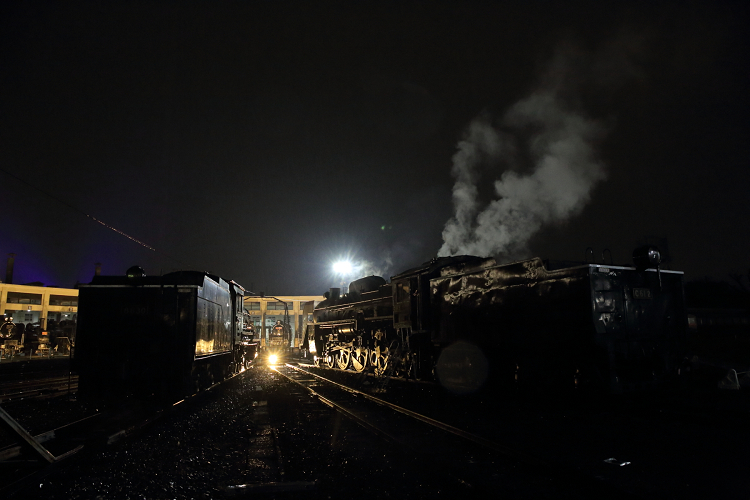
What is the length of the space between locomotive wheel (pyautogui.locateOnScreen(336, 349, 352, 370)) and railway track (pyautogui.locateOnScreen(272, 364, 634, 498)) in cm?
966

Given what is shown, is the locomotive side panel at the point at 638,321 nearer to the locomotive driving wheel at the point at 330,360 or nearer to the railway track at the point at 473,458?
the railway track at the point at 473,458

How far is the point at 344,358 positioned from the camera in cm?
1802

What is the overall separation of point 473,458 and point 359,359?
453 inches

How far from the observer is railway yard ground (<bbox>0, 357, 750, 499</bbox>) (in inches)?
153

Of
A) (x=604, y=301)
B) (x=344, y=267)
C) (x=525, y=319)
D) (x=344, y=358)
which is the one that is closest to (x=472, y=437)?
(x=525, y=319)

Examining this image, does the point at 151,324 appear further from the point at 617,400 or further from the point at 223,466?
the point at 617,400

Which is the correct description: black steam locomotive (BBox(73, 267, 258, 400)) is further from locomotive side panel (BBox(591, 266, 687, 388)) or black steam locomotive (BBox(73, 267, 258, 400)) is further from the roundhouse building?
the roundhouse building

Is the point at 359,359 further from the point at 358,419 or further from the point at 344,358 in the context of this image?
the point at 358,419

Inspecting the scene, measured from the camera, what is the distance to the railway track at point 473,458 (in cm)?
382

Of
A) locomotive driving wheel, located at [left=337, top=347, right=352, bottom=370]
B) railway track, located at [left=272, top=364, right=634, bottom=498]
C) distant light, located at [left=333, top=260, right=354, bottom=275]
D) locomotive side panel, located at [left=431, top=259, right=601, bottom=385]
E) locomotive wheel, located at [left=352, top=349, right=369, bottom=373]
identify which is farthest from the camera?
distant light, located at [left=333, top=260, right=354, bottom=275]

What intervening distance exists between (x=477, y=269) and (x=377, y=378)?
5725 millimetres

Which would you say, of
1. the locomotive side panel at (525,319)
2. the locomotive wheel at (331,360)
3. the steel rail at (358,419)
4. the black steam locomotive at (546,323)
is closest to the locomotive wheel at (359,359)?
the locomotive wheel at (331,360)

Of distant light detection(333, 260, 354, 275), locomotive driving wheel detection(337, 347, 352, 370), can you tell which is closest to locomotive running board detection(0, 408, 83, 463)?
locomotive driving wheel detection(337, 347, 352, 370)

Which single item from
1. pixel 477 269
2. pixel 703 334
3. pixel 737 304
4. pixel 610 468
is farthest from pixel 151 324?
pixel 737 304
